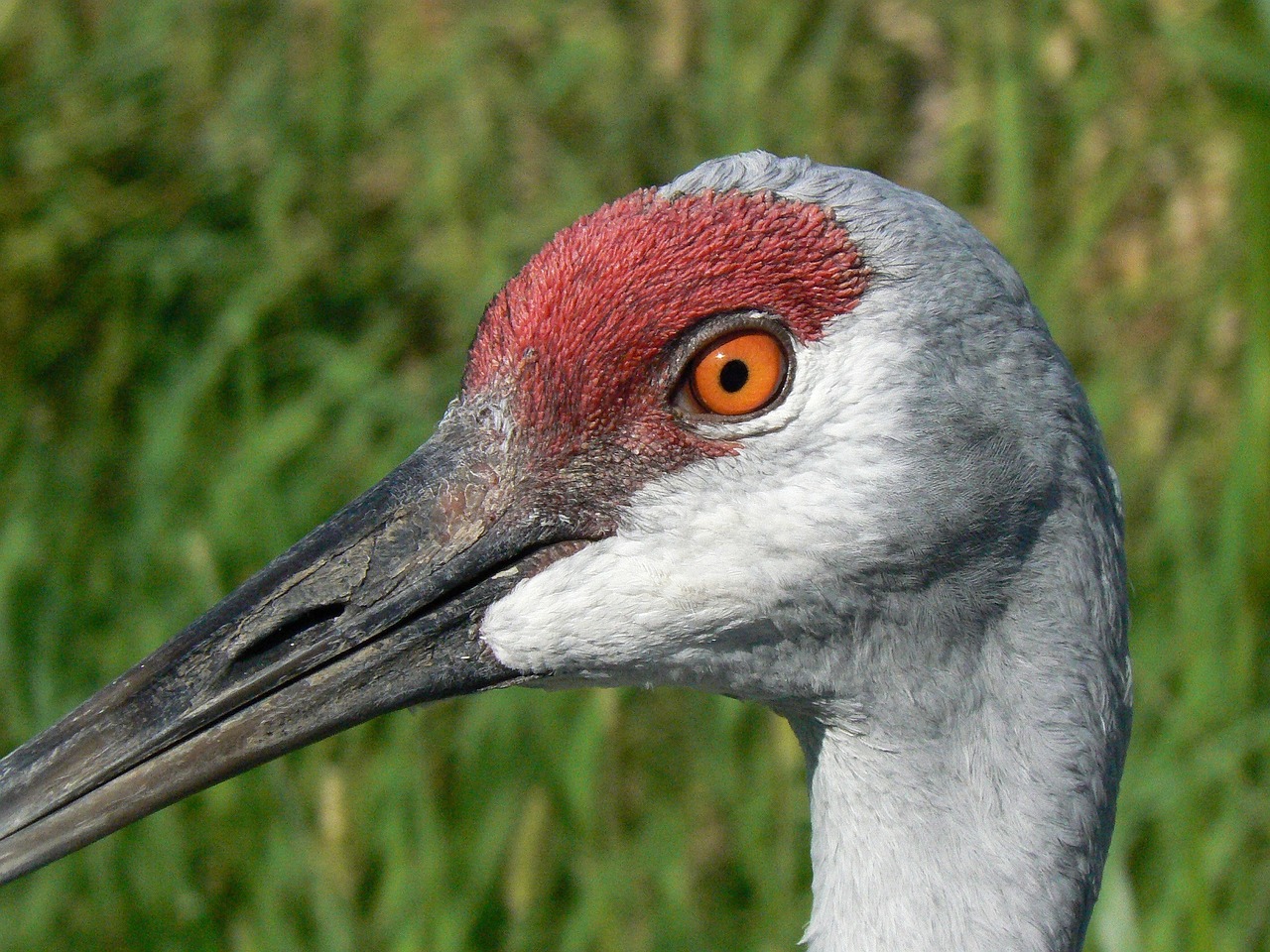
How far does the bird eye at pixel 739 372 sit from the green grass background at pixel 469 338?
5.33 feet

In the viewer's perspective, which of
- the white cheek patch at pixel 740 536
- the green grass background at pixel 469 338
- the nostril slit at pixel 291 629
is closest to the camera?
the white cheek patch at pixel 740 536

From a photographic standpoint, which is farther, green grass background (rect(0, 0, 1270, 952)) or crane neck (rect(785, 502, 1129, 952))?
green grass background (rect(0, 0, 1270, 952))

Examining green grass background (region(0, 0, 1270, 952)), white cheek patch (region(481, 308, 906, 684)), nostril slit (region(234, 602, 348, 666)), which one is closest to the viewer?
white cheek patch (region(481, 308, 906, 684))

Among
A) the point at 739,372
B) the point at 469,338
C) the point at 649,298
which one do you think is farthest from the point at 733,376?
the point at 469,338

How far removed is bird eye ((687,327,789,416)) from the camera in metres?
2.08

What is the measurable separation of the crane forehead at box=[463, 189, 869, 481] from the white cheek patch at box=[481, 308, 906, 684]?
55 mm

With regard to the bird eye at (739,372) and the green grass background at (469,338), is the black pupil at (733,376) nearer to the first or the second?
the bird eye at (739,372)

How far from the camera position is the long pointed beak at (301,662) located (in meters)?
2.13

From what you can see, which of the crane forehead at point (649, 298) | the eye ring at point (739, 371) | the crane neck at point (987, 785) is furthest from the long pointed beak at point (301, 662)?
the crane neck at point (987, 785)

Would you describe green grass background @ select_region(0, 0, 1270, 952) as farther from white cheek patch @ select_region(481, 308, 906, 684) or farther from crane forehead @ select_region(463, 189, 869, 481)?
crane forehead @ select_region(463, 189, 869, 481)

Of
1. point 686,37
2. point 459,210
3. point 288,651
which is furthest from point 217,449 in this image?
point 288,651

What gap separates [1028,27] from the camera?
4.89 metres

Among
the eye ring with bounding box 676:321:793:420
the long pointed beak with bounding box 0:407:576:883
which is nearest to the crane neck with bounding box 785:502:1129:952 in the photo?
the eye ring with bounding box 676:321:793:420

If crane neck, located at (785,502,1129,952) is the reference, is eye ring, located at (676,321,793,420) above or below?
above
